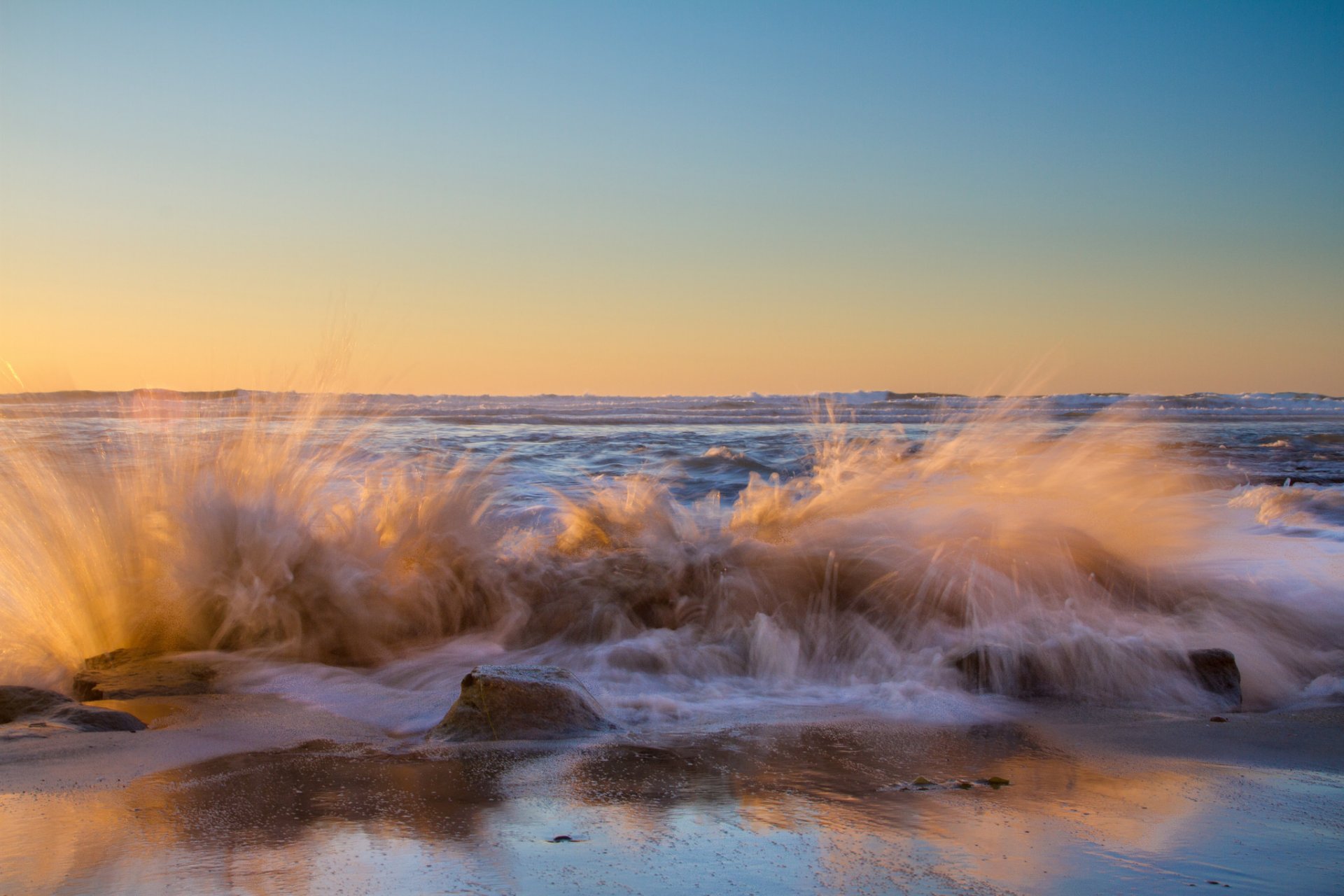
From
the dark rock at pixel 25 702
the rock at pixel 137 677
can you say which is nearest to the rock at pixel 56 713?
the dark rock at pixel 25 702

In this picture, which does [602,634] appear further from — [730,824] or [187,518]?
[730,824]

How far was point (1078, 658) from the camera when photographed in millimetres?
3766

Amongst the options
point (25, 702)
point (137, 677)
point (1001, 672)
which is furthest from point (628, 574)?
point (25, 702)

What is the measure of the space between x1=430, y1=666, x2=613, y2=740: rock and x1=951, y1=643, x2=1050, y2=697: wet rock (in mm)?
1464

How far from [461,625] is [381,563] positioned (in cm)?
52

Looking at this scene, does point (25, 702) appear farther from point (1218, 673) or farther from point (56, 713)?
point (1218, 673)

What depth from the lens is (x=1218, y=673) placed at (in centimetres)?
359

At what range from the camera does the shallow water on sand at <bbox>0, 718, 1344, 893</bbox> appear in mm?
1837

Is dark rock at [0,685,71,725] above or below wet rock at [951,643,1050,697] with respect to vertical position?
above

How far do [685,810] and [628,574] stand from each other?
263 centimetres

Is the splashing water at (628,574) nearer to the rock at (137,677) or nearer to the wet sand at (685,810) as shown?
the rock at (137,677)

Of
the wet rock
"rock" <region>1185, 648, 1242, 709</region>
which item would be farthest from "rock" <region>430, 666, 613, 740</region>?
"rock" <region>1185, 648, 1242, 709</region>

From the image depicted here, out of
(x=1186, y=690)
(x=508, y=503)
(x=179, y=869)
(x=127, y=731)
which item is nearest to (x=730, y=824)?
(x=179, y=869)

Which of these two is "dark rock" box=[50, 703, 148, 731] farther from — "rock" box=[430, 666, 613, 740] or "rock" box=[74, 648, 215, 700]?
"rock" box=[430, 666, 613, 740]
